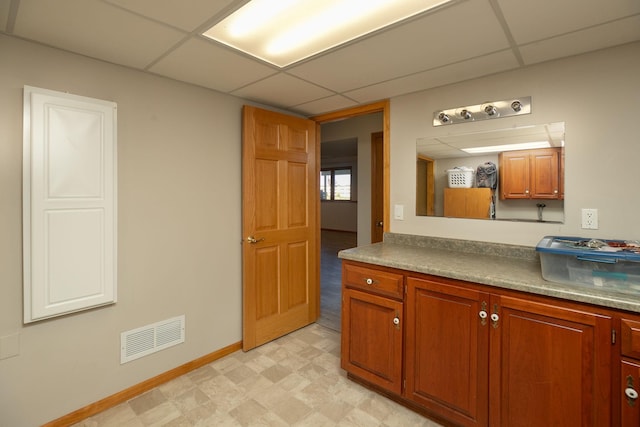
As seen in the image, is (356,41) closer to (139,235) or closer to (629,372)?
(139,235)

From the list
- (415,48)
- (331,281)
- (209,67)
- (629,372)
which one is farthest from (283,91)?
(331,281)

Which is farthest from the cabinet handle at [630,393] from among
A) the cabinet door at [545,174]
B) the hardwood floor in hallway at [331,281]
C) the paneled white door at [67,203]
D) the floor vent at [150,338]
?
the paneled white door at [67,203]

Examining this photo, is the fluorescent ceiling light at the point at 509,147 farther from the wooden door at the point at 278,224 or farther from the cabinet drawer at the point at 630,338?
the wooden door at the point at 278,224

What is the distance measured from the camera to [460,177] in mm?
2328

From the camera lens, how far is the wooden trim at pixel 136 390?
187 cm

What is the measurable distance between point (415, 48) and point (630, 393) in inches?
74.2

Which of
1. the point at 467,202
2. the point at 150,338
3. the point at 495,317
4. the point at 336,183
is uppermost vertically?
the point at 336,183

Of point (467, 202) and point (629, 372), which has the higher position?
point (467, 202)

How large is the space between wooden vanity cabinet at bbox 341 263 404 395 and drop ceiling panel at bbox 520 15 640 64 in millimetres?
1530

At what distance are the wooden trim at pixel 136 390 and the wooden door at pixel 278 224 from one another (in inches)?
10.0

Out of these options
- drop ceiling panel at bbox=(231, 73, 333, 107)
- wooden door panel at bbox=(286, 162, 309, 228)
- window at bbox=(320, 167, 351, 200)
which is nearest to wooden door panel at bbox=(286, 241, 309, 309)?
wooden door panel at bbox=(286, 162, 309, 228)

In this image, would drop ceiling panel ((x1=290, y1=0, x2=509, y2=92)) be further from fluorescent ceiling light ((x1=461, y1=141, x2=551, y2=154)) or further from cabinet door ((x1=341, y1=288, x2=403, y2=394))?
cabinet door ((x1=341, y1=288, x2=403, y2=394))

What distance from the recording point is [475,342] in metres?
1.68

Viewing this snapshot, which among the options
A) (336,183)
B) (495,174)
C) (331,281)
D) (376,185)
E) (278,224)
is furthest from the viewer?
(336,183)
